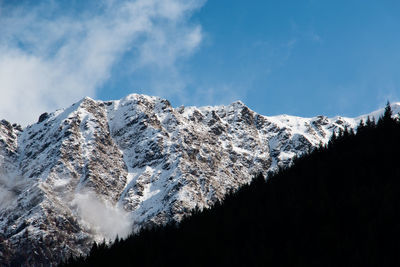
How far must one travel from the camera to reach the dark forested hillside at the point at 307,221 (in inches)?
3711

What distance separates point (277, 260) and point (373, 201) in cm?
2408

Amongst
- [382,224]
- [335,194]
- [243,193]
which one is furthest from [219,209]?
[382,224]

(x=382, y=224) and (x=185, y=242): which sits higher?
(x=185, y=242)

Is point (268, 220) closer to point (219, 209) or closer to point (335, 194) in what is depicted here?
point (335, 194)

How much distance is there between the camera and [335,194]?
122 metres

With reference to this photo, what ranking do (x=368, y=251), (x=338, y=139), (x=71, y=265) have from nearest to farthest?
(x=368, y=251), (x=71, y=265), (x=338, y=139)

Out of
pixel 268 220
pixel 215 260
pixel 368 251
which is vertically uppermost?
pixel 268 220

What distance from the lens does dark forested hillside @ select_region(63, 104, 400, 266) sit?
9425 centimetres

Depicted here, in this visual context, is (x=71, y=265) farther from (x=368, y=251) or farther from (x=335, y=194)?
(x=368, y=251)

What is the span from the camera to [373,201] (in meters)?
106

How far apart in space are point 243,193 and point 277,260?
55.4 metres

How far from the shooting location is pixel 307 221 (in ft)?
360

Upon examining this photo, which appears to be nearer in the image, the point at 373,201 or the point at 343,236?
the point at 343,236

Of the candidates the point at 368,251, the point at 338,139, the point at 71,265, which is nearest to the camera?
the point at 368,251
